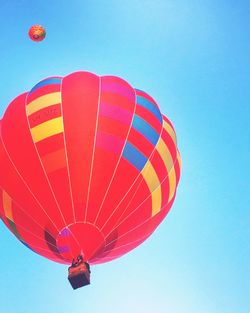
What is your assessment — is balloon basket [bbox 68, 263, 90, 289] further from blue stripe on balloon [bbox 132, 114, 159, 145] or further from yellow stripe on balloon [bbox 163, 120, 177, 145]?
yellow stripe on balloon [bbox 163, 120, 177, 145]

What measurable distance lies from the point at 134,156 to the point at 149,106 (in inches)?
63.7

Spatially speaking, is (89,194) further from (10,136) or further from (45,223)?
(10,136)

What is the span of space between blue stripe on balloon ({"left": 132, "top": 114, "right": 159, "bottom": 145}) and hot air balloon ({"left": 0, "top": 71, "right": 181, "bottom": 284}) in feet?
0.08

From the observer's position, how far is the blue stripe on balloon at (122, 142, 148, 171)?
43.5 ft

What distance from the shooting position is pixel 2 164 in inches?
528

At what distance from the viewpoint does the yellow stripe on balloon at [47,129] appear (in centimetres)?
1320

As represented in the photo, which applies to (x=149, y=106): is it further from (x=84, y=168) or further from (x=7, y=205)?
(x=7, y=205)

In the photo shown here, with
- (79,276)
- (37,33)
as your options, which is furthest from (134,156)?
(37,33)

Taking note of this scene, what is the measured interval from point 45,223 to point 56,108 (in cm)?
276

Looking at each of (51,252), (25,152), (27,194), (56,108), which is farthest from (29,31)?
(51,252)

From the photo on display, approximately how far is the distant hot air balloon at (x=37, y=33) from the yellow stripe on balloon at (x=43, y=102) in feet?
5.51

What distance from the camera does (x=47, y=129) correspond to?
43.5ft

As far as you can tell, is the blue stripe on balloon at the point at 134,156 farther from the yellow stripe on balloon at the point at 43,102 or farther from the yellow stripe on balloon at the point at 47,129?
the yellow stripe on balloon at the point at 43,102

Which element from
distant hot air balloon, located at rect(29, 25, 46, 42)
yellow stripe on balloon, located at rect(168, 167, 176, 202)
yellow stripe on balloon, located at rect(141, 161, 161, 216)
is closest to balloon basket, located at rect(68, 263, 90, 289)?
yellow stripe on balloon, located at rect(141, 161, 161, 216)
